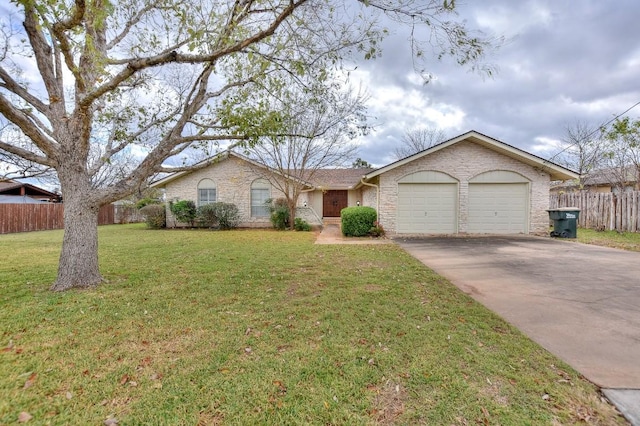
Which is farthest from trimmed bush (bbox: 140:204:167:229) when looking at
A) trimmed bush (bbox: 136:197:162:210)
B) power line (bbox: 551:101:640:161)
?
power line (bbox: 551:101:640:161)

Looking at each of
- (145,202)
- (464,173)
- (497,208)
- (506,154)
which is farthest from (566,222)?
(145,202)

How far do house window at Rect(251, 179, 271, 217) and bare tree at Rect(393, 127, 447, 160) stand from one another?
18329mm

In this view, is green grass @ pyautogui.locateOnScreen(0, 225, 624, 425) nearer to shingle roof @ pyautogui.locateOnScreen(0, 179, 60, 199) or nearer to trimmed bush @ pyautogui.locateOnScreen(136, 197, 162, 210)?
trimmed bush @ pyautogui.locateOnScreen(136, 197, 162, 210)

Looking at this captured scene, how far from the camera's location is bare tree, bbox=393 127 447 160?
31.3 metres

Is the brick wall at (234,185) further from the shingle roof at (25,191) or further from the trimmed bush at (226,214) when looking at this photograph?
the shingle roof at (25,191)

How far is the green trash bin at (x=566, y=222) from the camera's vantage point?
38.6 feet

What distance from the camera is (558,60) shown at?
11.3 m

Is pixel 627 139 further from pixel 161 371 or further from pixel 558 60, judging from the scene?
pixel 161 371

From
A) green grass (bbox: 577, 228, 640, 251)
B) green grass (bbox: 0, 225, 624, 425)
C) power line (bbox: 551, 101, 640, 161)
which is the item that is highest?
power line (bbox: 551, 101, 640, 161)

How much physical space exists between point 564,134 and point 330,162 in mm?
26307

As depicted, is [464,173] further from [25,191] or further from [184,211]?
[25,191]

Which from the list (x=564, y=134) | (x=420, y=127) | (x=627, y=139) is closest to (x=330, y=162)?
(x=627, y=139)

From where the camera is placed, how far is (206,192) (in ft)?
59.6

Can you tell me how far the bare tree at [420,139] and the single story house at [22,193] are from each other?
34396 millimetres
